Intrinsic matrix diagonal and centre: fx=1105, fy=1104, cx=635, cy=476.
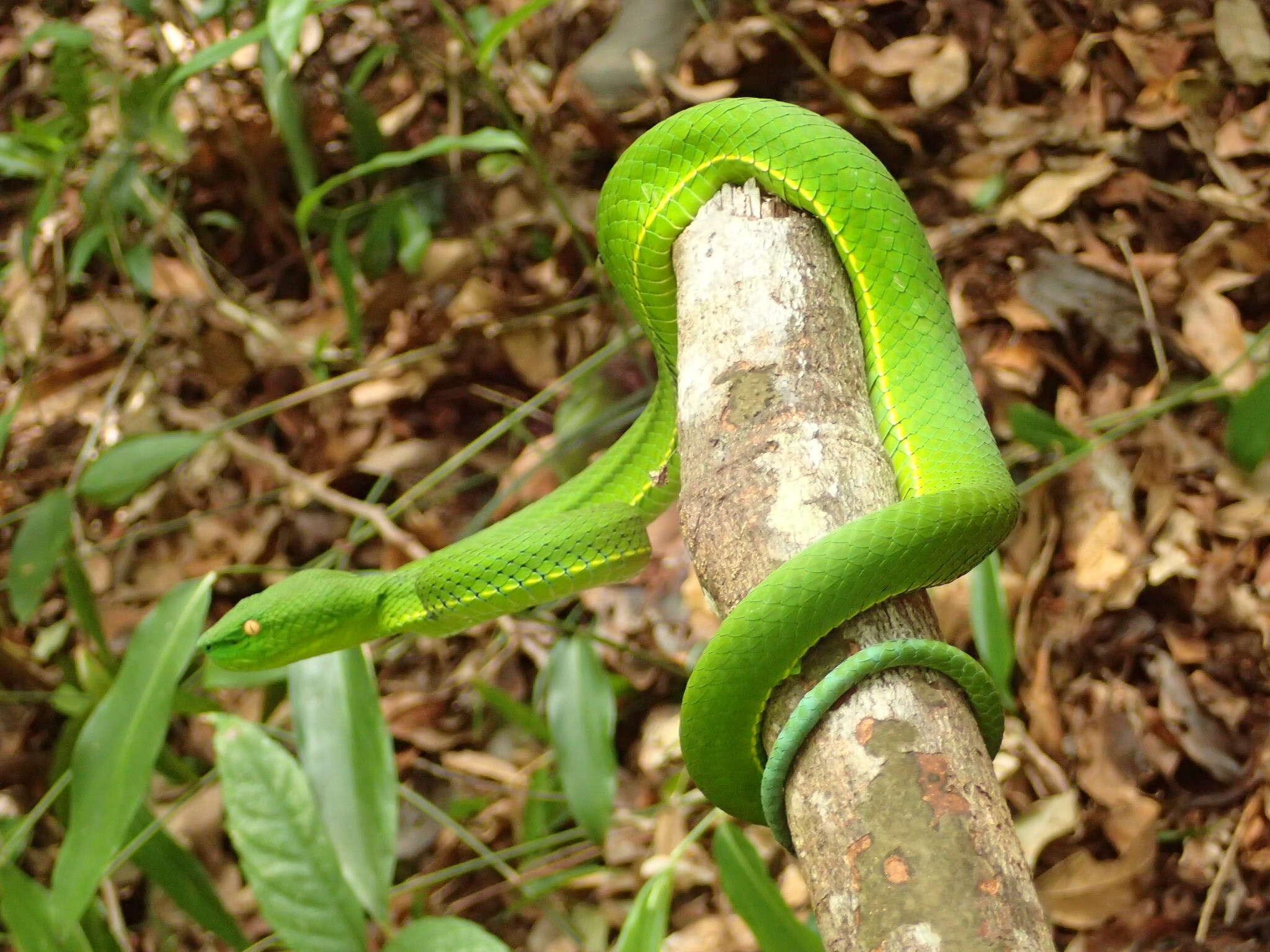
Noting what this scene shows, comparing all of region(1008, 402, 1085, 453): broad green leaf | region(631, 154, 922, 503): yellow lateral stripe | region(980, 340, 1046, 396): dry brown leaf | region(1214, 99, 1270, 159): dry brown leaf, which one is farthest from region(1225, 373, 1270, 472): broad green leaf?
region(1214, 99, 1270, 159): dry brown leaf

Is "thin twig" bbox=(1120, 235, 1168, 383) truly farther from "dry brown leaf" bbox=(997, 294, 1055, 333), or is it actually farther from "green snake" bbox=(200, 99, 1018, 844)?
"green snake" bbox=(200, 99, 1018, 844)

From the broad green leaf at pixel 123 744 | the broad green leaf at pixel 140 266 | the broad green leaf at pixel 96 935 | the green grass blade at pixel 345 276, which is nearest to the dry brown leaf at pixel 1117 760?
the broad green leaf at pixel 123 744

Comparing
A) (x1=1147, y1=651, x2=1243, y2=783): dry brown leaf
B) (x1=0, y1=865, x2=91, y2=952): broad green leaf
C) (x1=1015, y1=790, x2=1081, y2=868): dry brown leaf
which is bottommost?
(x1=1015, y1=790, x2=1081, y2=868): dry brown leaf

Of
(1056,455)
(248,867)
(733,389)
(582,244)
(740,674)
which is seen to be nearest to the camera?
(740,674)

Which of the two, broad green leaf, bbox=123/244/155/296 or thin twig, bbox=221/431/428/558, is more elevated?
broad green leaf, bbox=123/244/155/296

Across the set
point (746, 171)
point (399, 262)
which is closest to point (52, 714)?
point (399, 262)

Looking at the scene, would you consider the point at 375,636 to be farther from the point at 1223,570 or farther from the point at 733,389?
the point at 1223,570
